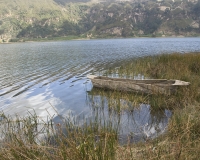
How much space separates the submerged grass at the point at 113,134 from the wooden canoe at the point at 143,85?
0.37 meters

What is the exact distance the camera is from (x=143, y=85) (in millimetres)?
11711

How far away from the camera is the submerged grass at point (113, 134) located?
392 cm

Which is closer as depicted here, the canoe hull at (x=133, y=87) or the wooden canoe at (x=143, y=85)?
the wooden canoe at (x=143, y=85)

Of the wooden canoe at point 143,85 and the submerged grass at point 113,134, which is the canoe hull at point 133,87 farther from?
the submerged grass at point 113,134

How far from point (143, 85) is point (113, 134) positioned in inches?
280

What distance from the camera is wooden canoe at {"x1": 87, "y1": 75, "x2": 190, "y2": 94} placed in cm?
1056

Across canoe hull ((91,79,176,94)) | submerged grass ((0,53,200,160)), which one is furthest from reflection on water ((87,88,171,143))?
canoe hull ((91,79,176,94))

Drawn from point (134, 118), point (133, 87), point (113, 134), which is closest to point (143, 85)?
point (133, 87)

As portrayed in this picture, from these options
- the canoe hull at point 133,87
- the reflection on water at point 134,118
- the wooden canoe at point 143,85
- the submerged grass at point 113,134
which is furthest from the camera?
the canoe hull at point 133,87

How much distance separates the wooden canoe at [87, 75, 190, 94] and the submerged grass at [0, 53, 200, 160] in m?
0.37

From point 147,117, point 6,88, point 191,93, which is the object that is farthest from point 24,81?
point 191,93

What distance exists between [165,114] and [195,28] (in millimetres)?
205499

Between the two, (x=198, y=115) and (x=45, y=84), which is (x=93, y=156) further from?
(x=45, y=84)

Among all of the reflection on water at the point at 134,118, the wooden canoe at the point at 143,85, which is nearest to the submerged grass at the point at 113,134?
the reflection on water at the point at 134,118
